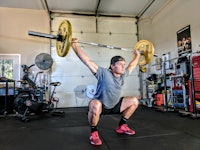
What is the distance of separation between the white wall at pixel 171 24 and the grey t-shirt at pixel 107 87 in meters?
3.26

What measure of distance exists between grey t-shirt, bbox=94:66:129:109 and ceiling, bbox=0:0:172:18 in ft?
13.5

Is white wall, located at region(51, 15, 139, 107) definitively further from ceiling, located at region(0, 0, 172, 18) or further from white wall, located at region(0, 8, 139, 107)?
ceiling, located at region(0, 0, 172, 18)

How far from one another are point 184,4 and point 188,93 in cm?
260

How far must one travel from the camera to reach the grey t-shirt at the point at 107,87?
7.06 ft

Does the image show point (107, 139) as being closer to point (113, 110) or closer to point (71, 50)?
point (113, 110)

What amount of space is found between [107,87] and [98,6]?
14.8 feet

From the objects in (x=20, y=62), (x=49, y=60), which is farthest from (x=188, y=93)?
(x=20, y=62)

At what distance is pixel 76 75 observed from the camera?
620cm

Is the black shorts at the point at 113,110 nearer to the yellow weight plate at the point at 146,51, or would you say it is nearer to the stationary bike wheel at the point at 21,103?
the yellow weight plate at the point at 146,51

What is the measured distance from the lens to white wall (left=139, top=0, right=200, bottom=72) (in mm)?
4497

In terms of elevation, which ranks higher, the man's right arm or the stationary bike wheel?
the man's right arm

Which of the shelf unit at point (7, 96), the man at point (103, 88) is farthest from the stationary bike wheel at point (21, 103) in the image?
the man at point (103, 88)

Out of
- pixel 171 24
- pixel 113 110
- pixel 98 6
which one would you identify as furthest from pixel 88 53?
pixel 113 110

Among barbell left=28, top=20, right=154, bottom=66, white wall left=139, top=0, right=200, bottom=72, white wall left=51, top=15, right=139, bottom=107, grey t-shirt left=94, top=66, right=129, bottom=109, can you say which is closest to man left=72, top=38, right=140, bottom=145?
grey t-shirt left=94, top=66, right=129, bottom=109
